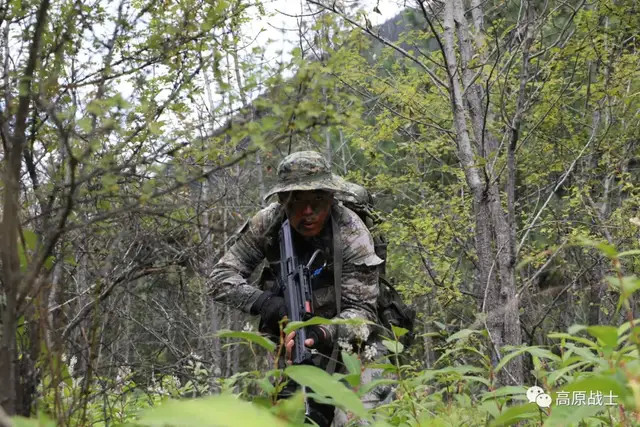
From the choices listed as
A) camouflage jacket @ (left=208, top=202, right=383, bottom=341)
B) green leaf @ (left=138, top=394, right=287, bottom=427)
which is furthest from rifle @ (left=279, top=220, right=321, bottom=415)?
green leaf @ (left=138, top=394, right=287, bottom=427)

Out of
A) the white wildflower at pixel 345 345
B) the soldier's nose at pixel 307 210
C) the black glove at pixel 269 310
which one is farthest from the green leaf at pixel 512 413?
the soldier's nose at pixel 307 210

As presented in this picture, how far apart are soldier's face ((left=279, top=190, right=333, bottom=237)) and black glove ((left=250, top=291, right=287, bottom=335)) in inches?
18.3

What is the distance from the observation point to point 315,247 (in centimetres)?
460

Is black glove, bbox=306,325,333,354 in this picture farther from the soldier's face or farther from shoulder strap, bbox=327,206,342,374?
the soldier's face

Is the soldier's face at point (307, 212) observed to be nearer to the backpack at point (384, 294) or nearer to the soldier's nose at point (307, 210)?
the soldier's nose at point (307, 210)

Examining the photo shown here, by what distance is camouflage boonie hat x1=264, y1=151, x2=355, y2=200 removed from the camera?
14.7 ft

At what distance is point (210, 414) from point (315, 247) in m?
3.79

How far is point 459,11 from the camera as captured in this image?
4219 mm

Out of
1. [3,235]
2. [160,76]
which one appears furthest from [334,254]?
[3,235]

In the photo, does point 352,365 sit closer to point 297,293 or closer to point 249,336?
point 249,336

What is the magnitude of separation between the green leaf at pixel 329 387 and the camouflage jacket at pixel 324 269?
289 cm

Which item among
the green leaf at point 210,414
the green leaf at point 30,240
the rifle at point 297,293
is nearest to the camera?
the green leaf at point 210,414

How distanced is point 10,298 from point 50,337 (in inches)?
28.5

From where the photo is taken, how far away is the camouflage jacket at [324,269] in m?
4.43
